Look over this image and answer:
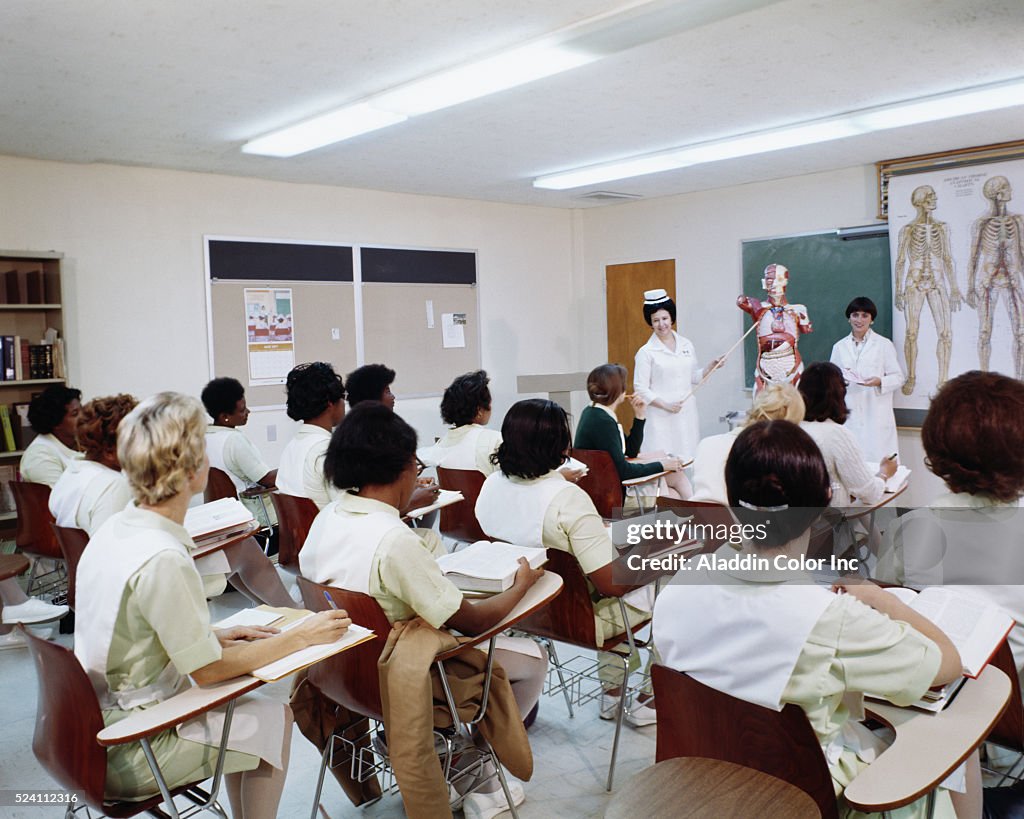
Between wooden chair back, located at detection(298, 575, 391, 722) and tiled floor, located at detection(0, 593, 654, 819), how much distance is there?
Result: 54 centimetres

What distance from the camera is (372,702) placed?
207 cm

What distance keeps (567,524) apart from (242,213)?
4744mm

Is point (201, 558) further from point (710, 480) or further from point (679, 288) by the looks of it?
point (679, 288)

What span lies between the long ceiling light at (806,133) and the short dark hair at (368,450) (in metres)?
3.82

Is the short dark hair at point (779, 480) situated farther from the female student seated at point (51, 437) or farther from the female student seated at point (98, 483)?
the female student seated at point (51, 437)

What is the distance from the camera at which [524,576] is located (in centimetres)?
220

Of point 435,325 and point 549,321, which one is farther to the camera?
point 549,321

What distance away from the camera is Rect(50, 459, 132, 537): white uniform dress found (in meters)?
3.12

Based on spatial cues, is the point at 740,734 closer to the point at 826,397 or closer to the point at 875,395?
the point at 826,397

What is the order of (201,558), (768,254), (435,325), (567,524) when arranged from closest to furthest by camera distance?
1. (567,524)
2. (201,558)
3. (768,254)
4. (435,325)

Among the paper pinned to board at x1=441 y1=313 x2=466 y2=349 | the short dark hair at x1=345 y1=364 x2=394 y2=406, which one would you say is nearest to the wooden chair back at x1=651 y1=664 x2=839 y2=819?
the short dark hair at x1=345 y1=364 x2=394 y2=406

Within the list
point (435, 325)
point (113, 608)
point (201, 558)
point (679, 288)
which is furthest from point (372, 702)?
point (679, 288)

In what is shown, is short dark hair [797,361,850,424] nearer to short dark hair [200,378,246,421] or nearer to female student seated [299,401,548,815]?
female student seated [299,401,548,815]

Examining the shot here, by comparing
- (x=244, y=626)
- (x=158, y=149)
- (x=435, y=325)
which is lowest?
(x=244, y=626)
